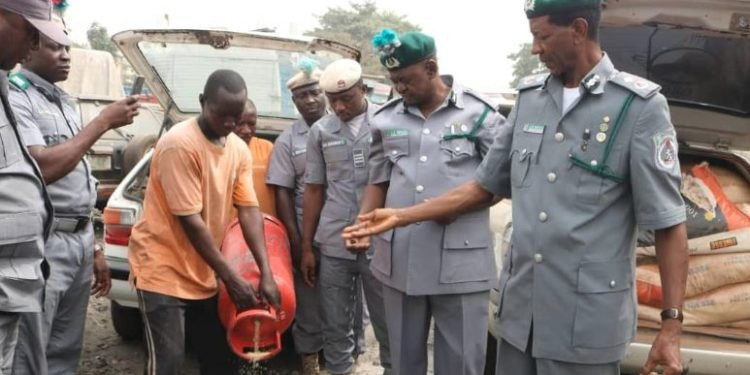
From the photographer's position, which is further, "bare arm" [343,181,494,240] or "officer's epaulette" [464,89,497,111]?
"officer's epaulette" [464,89,497,111]

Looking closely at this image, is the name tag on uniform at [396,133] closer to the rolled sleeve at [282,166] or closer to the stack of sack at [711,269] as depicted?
the rolled sleeve at [282,166]

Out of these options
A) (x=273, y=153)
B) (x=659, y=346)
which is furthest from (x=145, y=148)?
(x=659, y=346)

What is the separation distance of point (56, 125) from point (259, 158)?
131 cm

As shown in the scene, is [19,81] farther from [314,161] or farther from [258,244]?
[314,161]

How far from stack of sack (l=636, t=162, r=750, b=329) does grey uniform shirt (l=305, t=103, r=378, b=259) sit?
1442 mm

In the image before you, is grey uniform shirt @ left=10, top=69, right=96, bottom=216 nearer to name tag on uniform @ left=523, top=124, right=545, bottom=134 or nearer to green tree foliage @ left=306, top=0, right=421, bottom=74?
name tag on uniform @ left=523, top=124, right=545, bottom=134

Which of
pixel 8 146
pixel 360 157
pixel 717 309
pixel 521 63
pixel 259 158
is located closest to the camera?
pixel 8 146

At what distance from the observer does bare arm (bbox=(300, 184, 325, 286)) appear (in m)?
3.38

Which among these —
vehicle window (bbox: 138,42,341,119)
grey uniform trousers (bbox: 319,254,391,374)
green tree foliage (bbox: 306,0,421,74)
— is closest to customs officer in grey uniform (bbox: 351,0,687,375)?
grey uniform trousers (bbox: 319,254,391,374)

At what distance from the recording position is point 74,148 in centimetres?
230

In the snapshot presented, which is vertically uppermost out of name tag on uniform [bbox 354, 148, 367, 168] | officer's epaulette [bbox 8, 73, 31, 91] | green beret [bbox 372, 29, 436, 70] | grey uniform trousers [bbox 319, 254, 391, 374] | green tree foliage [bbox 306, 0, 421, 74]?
green tree foliage [bbox 306, 0, 421, 74]

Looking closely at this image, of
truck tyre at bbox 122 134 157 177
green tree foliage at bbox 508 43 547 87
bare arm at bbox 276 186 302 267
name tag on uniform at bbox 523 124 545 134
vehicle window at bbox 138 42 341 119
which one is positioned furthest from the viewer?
green tree foliage at bbox 508 43 547 87

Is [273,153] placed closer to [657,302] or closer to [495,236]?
[495,236]

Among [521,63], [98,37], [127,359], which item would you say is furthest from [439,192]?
[521,63]
